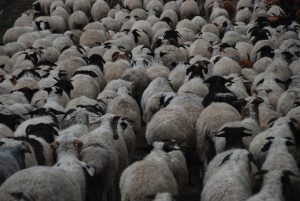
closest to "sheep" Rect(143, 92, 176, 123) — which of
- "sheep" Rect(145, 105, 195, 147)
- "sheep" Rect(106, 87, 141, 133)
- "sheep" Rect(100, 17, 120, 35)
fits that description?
"sheep" Rect(106, 87, 141, 133)

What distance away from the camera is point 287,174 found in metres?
6.77

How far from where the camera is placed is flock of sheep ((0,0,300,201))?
6.89m

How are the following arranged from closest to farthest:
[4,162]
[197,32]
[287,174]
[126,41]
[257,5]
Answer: [287,174]
[4,162]
[126,41]
[197,32]
[257,5]

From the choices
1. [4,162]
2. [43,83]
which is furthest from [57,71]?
[4,162]

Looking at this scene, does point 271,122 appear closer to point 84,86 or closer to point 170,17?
point 84,86

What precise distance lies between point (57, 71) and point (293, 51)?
19.6 ft

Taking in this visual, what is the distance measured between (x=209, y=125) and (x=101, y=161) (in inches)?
86.1

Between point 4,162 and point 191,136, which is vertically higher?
point 4,162

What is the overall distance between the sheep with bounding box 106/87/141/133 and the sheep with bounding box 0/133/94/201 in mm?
2523

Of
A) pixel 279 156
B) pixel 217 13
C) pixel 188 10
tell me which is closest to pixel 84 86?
pixel 279 156

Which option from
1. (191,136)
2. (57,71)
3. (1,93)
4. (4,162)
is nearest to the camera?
(4,162)

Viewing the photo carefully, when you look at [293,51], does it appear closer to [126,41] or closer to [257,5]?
[126,41]

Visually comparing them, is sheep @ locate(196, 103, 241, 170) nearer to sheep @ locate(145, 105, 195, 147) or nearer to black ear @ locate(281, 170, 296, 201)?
sheep @ locate(145, 105, 195, 147)

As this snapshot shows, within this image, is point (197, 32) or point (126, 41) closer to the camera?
point (126, 41)
